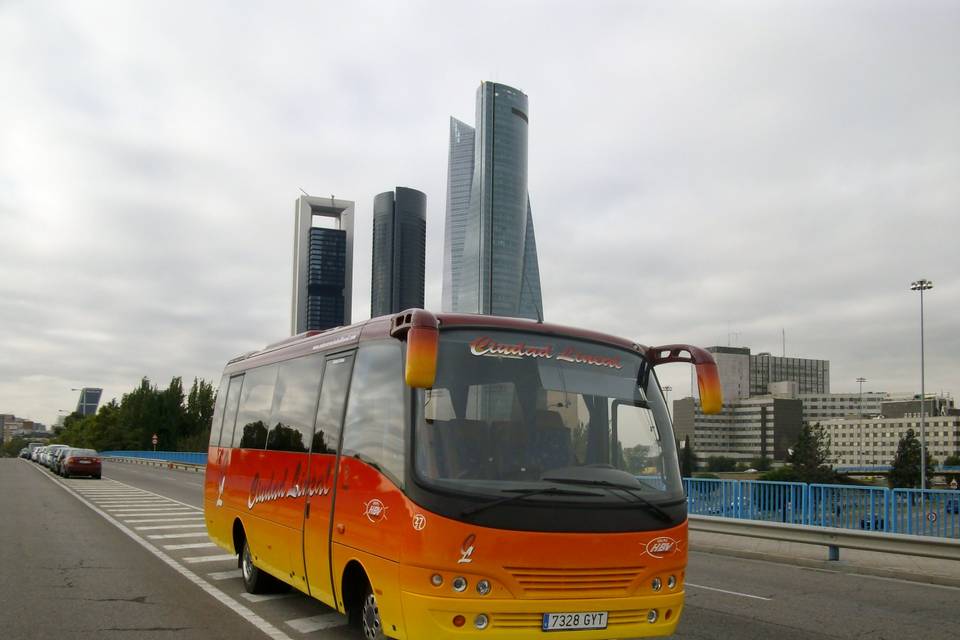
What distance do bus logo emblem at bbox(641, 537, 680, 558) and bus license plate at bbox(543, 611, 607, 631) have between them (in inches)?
22.7

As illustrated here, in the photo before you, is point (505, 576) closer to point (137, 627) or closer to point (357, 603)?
point (357, 603)

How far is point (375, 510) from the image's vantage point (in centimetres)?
630

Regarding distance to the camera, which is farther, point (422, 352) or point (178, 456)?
point (178, 456)

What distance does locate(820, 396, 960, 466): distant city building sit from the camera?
152500mm

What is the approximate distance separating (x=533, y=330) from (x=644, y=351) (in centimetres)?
114

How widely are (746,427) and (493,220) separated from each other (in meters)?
81.8

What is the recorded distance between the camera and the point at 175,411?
428 ft

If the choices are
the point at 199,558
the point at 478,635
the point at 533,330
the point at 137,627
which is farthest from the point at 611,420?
the point at 199,558

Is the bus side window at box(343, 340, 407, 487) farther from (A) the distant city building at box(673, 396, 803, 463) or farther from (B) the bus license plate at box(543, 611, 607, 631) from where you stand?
(A) the distant city building at box(673, 396, 803, 463)

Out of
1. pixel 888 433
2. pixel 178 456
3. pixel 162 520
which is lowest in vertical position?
pixel 178 456

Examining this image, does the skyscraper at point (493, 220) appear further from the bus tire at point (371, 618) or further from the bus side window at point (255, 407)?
the bus tire at point (371, 618)

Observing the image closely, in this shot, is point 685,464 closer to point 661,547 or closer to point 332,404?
point 661,547

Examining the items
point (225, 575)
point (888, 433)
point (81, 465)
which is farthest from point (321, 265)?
point (225, 575)

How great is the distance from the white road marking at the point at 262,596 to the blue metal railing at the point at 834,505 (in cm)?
1033
